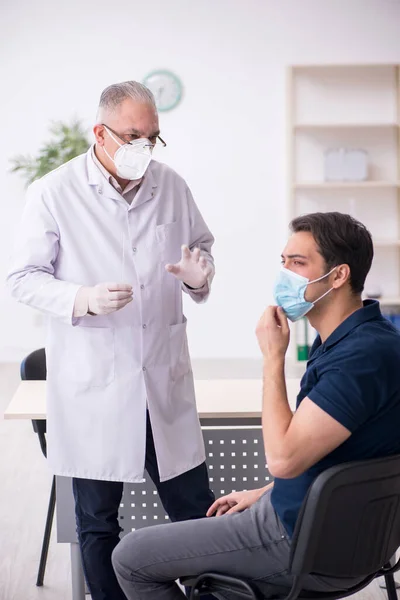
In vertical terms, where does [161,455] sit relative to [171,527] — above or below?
above

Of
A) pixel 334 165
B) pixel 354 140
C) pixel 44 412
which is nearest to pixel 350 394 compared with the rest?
pixel 44 412

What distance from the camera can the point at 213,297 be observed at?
6270 millimetres

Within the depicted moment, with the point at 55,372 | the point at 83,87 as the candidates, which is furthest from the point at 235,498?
the point at 83,87

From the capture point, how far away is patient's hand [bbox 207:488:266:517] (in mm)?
1792

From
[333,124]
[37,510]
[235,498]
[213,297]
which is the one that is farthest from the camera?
[213,297]

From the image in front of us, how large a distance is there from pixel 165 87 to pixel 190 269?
14.4 ft

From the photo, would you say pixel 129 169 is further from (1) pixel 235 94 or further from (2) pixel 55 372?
(1) pixel 235 94

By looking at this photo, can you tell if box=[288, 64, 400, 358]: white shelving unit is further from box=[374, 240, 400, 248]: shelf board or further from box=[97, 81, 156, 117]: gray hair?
box=[97, 81, 156, 117]: gray hair

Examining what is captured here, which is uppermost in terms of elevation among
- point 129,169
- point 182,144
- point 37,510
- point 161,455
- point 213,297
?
point 182,144

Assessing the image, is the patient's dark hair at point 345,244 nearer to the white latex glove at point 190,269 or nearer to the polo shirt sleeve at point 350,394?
the polo shirt sleeve at point 350,394

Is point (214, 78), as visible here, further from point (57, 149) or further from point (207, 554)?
point (207, 554)

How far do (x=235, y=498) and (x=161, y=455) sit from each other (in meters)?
0.28

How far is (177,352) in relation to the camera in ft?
6.97

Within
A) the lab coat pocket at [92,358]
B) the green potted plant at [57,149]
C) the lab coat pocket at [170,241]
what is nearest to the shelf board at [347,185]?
the green potted plant at [57,149]
